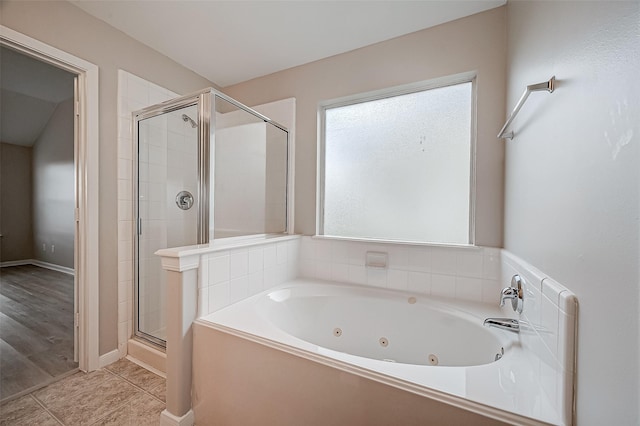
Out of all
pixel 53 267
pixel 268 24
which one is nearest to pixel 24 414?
pixel 268 24

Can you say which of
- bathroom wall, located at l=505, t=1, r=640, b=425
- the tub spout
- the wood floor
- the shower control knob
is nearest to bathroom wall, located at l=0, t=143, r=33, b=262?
the wood floor

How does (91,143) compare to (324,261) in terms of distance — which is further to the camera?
(324,261)

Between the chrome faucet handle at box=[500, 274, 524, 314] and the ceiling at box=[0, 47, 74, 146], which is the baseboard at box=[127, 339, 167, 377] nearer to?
the chrome faucet handle at box=[500, 274, 524, 314]

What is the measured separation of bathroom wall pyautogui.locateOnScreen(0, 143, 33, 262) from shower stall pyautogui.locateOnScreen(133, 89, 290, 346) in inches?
194

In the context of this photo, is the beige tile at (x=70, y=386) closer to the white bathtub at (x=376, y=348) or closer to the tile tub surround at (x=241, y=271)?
the white bathtub at (x=376, y=348)

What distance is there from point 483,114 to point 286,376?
190 cm

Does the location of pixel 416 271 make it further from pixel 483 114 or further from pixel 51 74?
pixel 51 74

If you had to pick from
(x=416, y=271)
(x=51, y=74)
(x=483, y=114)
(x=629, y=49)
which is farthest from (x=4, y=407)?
(x=51, y=74)

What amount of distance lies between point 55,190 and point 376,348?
5782 mm

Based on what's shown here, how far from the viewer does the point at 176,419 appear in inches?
49.4

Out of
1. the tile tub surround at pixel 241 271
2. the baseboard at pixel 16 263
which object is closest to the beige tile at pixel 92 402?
the tile tub surround at pixel 241 271

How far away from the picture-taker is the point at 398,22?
176cm

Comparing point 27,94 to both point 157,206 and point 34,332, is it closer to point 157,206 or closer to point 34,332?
point 34,332

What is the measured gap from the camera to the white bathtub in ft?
2.68
